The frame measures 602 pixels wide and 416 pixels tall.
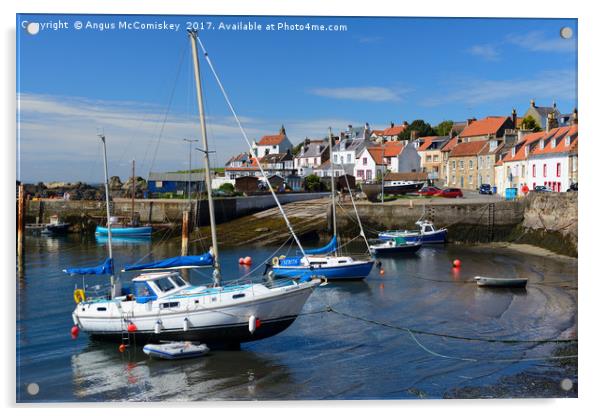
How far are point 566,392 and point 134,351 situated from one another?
367 inches

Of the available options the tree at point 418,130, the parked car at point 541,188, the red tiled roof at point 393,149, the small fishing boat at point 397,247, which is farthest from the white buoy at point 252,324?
the tree at point 418,130

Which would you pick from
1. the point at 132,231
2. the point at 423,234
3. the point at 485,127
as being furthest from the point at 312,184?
the point at 423,234

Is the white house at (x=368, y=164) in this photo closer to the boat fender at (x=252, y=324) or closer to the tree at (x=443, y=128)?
the tree at (x=443, y=128)

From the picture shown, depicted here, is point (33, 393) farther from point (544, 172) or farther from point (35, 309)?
point (544, 172)

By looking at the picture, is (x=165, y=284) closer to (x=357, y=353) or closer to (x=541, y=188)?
(x=357, y=353)

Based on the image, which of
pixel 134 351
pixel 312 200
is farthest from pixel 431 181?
pixel 134 351

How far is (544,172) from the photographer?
98.9 feet

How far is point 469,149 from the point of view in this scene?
47.4 metres

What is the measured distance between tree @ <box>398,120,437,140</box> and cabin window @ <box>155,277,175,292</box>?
57.0 metres

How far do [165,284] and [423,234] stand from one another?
21468 mm

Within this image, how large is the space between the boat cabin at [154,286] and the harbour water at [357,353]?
1287 mm

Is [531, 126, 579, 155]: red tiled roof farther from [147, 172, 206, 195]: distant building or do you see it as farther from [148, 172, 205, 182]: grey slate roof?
[147, 172, 206, 195]: distant building

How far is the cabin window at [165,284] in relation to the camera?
15.0 metres

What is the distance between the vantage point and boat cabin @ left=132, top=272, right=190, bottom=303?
14.8 meters
